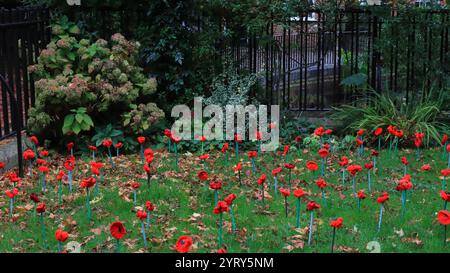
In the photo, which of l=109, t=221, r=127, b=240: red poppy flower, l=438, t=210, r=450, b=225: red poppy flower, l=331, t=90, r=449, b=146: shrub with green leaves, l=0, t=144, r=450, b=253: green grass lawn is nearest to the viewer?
l=109, t=221, r=127, b=240: red poppy flower

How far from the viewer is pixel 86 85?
7191 millimetres

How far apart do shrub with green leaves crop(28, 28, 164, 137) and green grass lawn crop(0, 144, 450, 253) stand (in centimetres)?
84

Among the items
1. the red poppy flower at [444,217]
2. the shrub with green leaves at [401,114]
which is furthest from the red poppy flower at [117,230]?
the shrub with green leaves at [401,114]

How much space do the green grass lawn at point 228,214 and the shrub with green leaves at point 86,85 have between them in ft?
2.76

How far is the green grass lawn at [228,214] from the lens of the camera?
4.44 m

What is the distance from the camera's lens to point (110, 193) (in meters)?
5.57

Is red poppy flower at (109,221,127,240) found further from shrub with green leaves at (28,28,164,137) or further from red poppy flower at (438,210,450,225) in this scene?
shrub with green leaves at (28,28,164,137)

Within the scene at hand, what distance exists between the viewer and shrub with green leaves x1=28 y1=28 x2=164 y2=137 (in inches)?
280

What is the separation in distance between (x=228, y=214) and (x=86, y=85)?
9.45ft

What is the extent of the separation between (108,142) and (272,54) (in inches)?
140

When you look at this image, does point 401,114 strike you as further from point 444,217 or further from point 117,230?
point 117,230

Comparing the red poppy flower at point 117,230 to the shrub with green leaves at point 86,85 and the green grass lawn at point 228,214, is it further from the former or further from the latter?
the shrub with green leaves at point 86,85

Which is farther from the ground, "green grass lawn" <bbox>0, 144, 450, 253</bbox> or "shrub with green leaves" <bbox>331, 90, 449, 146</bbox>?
"shrub with green leaves" <bbox>331, 90, 449, 146</bbox>

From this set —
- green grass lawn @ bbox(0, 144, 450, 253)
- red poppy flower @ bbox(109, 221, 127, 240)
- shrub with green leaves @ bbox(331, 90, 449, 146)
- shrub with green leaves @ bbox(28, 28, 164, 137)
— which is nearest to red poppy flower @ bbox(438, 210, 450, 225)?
green grass lawn @ bbox(0, 144, 450, 253)
